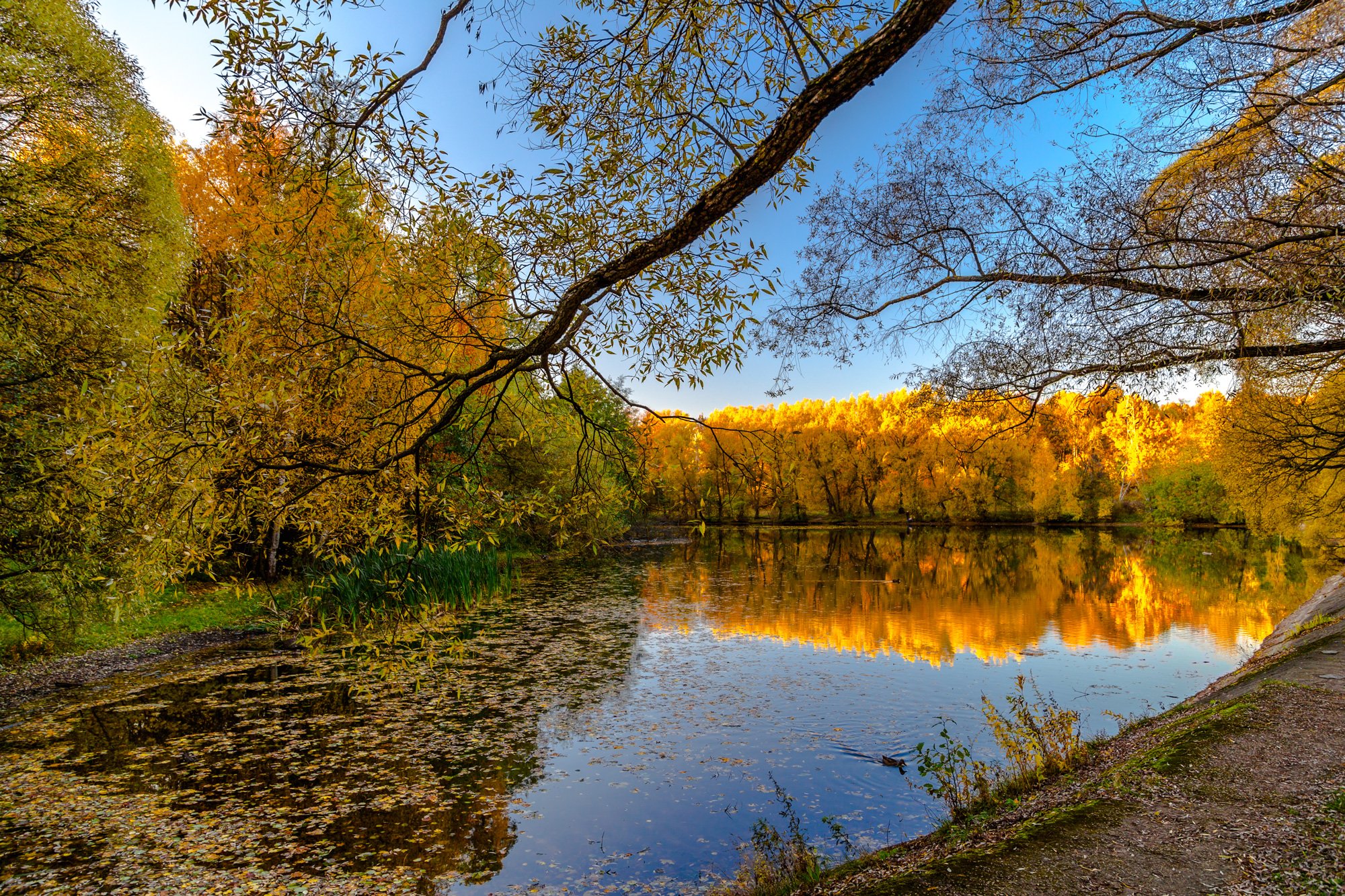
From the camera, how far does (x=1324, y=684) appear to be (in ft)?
23.6

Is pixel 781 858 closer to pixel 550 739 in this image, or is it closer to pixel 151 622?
pixel 550 739

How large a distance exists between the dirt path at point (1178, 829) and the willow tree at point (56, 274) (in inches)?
332

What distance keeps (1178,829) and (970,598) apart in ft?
49.3

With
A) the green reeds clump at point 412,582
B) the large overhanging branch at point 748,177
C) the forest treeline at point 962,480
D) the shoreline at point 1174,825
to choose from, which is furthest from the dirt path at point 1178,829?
the forest treeline at point 962,480

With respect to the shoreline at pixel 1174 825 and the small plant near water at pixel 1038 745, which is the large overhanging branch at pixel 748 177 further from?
the small plant near water at pixel 1038 745

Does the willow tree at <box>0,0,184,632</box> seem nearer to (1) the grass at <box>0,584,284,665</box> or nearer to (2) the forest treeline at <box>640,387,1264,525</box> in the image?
(1) the grass at <box>0,584,284,665</box>

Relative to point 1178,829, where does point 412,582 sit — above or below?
above

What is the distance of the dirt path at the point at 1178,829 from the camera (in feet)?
11.8

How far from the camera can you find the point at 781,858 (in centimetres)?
507

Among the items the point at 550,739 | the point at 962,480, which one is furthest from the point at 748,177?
the point at 962,480

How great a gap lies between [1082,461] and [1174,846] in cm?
5002

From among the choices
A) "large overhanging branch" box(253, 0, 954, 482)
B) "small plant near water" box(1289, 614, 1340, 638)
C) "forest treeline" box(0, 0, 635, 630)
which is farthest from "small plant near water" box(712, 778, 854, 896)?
"small plant near water" box(1289, 614, 1340, 638)

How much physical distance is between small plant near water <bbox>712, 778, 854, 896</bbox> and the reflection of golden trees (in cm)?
639

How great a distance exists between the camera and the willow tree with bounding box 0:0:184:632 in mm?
8180
